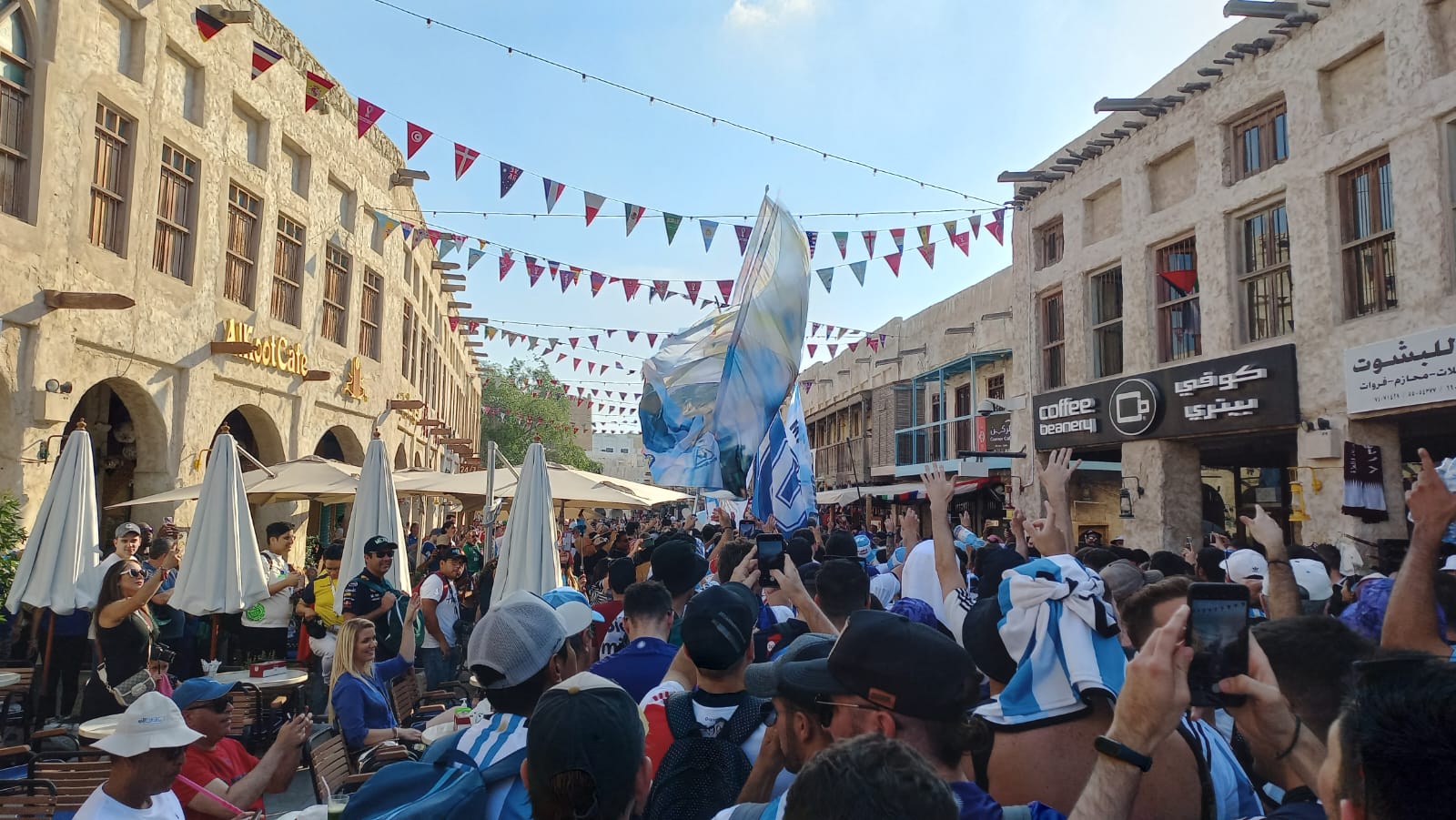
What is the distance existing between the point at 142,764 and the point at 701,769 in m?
2.06

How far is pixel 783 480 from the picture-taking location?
376 inches

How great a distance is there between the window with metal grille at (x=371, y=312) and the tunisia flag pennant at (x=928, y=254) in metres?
12.2

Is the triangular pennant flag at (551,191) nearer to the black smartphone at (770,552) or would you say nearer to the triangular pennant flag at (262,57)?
the triangular pennant flag at (262,57)

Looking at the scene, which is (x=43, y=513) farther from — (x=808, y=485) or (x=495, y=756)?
(x=495, y=756)

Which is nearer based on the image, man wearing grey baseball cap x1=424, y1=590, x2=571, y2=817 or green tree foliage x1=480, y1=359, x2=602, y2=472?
man wearing grey baseball cap x1=424, y1=590, x2=571, y2=817

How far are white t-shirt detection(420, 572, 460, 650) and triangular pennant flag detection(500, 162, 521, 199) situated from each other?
26.1 ft

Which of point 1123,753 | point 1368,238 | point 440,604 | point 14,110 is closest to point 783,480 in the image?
point 440,604

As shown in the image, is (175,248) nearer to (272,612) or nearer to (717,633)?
(272,612)

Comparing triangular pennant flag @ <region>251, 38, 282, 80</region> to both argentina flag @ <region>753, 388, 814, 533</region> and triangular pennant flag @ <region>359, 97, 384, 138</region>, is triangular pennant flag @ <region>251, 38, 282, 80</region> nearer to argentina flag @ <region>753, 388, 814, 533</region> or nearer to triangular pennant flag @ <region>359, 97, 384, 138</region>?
triangular pennant flag @ <region>359, 97, 384, 138</region>

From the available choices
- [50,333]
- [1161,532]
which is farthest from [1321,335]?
[50,333]

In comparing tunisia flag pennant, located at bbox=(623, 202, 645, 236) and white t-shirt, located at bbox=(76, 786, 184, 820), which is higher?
tunisia flag pennant, located at bbox=(623, 202, 645, 236)

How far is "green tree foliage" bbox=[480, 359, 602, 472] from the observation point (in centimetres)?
4841

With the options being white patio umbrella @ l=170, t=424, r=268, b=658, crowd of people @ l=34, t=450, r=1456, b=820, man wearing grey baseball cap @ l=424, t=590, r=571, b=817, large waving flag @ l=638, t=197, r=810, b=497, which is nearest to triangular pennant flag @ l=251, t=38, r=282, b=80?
white patio umbrella @ l=170, t=424, r=268, b=658

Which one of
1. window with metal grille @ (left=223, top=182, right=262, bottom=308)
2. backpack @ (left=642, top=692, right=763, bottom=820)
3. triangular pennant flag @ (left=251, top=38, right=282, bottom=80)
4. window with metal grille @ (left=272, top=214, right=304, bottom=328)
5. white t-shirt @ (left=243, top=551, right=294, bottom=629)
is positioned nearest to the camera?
backpack @ (left=642, top=692, right=763, bottom=820)
